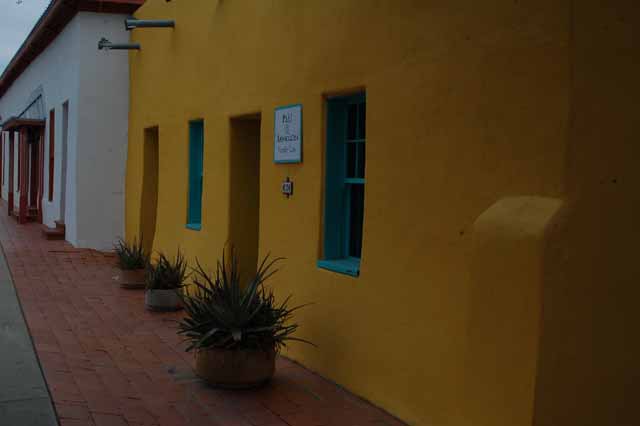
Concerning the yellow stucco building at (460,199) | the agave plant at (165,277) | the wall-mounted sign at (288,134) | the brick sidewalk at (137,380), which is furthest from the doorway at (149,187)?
the wall-mounted sign at (288,134)

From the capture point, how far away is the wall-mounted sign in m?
6.72

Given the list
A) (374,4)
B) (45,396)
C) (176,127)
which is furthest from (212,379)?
(176,127)

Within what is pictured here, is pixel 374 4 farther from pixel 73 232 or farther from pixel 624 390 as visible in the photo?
pixel 73 232

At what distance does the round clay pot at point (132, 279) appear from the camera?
10562mm

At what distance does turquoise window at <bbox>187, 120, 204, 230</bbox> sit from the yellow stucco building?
2.35 metres

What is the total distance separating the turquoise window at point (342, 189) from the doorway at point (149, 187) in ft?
22.4

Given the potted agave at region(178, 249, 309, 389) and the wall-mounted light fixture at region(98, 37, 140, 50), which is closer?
the potted agave at region(178, 249, 309, 389)

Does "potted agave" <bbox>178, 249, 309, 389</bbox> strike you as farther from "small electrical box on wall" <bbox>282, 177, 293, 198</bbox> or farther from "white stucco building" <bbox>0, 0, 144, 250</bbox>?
"white stucco building" <bbox>0, 0, 144, 250</bbox>

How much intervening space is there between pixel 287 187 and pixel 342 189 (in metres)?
0.68

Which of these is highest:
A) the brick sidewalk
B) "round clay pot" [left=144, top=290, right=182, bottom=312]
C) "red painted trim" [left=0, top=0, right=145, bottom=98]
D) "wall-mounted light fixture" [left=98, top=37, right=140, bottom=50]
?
"red painted trim" [left=0, top=0, right=145, bottom=98]

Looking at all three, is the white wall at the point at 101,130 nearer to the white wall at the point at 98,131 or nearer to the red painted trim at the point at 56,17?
the white wall at the point at 98,131

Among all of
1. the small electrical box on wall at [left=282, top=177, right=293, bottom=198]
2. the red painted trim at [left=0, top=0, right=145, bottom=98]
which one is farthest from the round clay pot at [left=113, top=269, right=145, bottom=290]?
the red painted trim at [left=0, top=0, right=145, bottom=98]

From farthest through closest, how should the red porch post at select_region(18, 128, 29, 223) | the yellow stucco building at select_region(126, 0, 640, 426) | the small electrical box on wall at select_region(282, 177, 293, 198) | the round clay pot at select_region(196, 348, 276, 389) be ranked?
the red porch post at select_region(18, 128, 29, 223)
the small electrical box on wall at select_region(282, 177, 293, 198)
the round clay pot at select_region(196, 348, 276, 389)
the yellow stucco building at select_region(126, 0, 640, 426)

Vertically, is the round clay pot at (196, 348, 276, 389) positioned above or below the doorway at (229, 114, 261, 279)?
below
